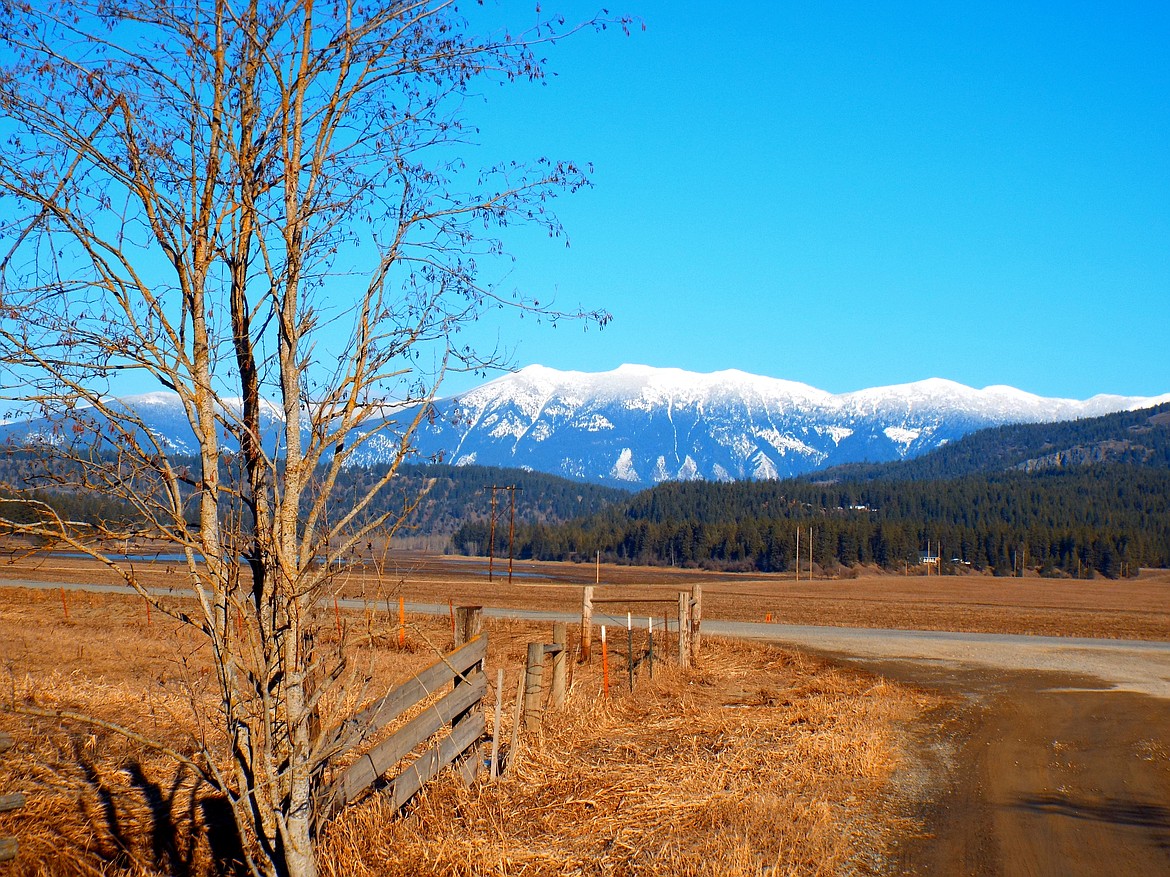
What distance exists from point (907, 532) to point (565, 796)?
468ft

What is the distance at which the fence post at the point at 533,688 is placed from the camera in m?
11.3

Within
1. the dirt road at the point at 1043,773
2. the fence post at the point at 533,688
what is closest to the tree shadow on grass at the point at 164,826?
the fence post at the point at 533,688

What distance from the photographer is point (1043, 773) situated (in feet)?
35.7

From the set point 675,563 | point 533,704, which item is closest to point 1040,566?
A: point 675,563

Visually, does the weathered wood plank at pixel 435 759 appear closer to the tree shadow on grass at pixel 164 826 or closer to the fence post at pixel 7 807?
the tree shadow on grass at pixel 164 826

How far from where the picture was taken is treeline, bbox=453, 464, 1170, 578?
457ft

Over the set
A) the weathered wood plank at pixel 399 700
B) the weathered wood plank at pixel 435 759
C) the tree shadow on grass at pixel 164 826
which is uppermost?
the weathered wood plank at pixel 399 700

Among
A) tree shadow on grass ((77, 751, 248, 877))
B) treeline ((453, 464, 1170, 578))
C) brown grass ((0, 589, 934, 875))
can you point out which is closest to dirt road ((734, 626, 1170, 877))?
brown grass ((0, 589, 934, 875))

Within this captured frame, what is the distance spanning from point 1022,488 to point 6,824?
210 metres

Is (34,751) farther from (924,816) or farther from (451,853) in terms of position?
(924,816)

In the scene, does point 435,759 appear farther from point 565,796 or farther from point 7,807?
point 7,807

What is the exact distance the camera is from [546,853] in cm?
752

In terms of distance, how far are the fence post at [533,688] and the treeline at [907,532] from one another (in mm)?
127201

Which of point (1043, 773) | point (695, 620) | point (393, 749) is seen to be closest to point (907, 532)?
point (695, 620)
